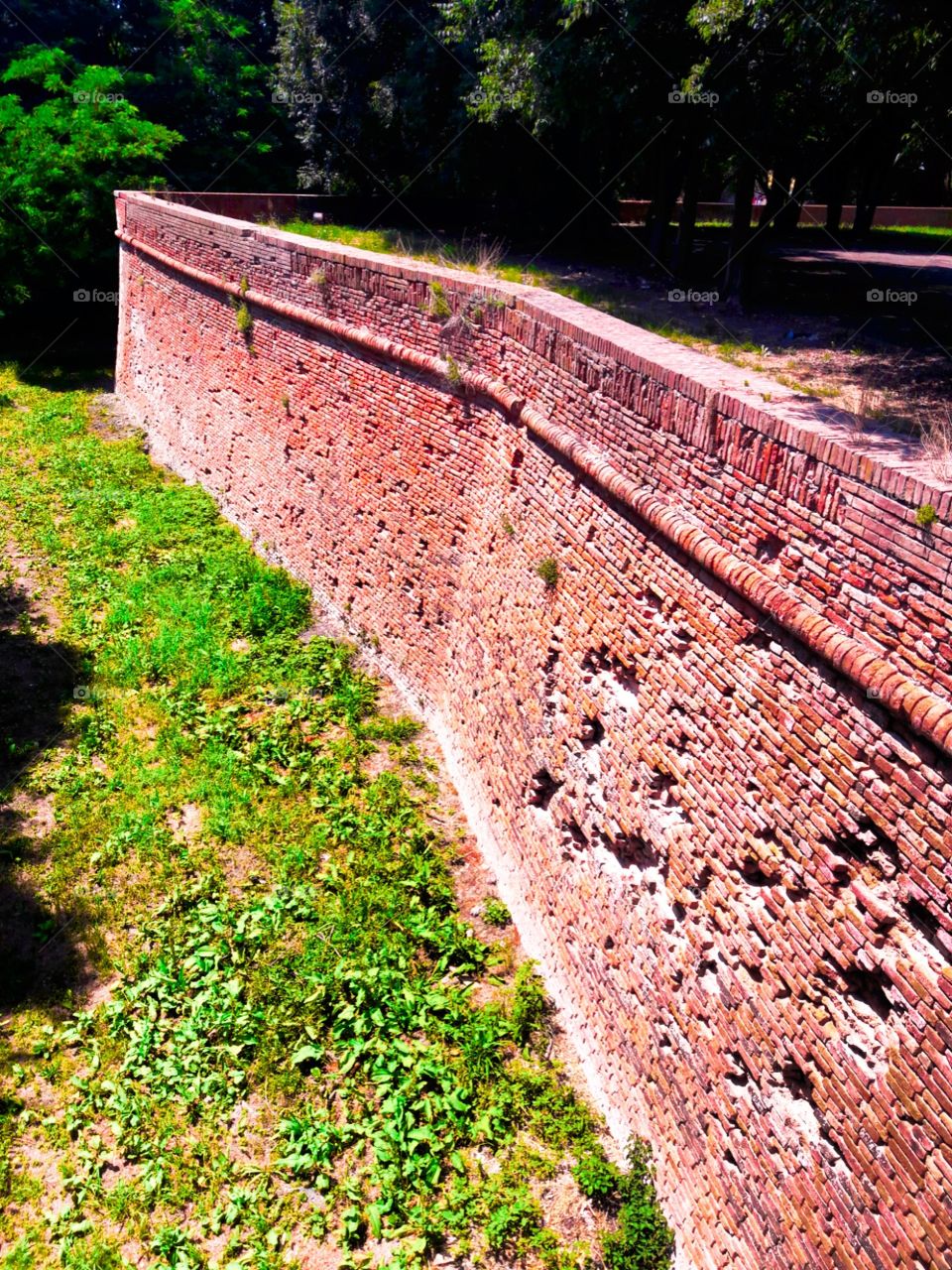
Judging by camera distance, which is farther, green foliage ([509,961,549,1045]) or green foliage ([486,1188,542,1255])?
green foliage ([509,961,549,1045])

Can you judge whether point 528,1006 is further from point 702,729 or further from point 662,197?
point 662,197

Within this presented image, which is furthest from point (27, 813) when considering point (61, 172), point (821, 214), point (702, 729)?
point (821, 214)

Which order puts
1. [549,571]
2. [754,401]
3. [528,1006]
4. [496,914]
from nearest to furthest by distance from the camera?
[754,401]
[528,1006]
[549,571]
[496,914]

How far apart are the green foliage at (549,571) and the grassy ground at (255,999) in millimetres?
2135

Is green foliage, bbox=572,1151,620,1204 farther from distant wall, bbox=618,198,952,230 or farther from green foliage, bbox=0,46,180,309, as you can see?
distant wall, bbox=618,198,952,230

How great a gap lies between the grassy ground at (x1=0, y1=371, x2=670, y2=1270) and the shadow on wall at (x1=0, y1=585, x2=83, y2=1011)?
2 cm

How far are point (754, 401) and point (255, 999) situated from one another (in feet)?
Answer: 14.1

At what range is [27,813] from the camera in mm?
7664

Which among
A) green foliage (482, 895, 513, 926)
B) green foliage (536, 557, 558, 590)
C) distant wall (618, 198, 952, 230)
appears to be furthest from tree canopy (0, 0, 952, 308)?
green foliage (482, 895, 513, 926)

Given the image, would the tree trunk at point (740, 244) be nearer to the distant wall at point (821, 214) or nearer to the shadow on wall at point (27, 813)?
the shadow on wall at point (27, 813)

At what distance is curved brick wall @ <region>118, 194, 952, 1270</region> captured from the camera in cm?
340

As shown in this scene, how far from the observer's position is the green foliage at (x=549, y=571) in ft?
20.0

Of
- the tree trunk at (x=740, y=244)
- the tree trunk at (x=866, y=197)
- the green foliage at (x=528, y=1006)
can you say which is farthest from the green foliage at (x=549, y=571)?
the tree trunk at (x=866, y=197)

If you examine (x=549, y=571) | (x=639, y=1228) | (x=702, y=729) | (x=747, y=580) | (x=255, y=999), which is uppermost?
(x=747, y=580)
